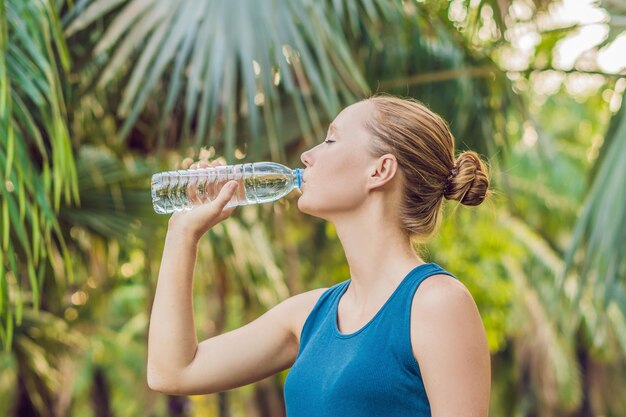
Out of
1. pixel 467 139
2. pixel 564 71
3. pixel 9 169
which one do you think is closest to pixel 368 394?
pixel 9 169

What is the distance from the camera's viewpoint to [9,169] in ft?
9.49

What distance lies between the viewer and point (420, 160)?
72.9 inches

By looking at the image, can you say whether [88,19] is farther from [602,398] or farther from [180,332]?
[602,398]

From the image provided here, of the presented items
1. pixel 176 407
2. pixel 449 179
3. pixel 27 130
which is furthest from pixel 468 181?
pixel 176 407

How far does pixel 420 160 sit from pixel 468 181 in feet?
0.37

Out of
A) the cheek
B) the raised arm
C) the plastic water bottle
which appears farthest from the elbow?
the cheek

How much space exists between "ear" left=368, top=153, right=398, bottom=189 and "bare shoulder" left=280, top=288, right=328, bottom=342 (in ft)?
0.89

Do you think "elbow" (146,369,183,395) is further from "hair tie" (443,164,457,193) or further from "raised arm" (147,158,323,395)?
"hair tie" (443,164,457,193)

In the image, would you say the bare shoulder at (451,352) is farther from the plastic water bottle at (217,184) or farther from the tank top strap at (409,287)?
the plastic water bottle at (217,184)

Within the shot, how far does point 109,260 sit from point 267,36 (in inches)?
89.7

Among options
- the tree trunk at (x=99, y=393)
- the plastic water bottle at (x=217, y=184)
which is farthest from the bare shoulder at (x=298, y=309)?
the tree trunk at (x=99, y=393)

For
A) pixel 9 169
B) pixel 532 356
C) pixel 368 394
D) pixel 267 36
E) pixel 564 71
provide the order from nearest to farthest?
pixel 368 394 < pixel 9 169 < pixel 267 36 < pixel 564 71 < pixel 532 356

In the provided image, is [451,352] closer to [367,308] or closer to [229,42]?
[367,308]

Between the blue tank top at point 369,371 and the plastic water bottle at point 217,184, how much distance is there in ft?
1.33
